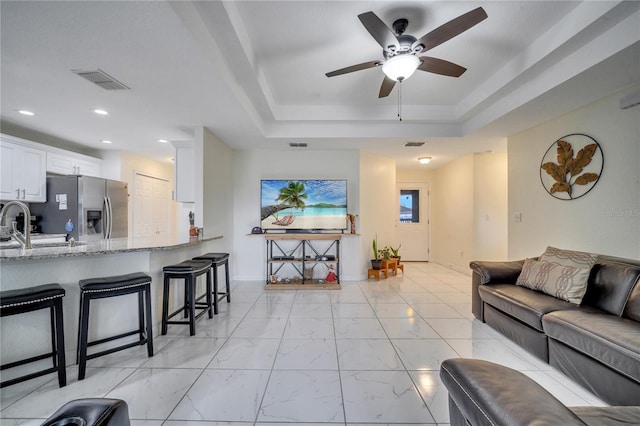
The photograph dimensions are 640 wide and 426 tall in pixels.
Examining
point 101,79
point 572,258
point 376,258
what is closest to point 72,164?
point 101,79

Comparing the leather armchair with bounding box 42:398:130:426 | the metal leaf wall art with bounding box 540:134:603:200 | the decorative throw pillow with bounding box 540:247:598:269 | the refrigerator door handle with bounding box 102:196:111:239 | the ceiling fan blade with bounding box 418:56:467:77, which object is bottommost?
the leather armchair with bounding box 42:398:130:426

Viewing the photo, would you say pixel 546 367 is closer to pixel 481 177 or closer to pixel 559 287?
pixel 559 287

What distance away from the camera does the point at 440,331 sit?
9.04ft

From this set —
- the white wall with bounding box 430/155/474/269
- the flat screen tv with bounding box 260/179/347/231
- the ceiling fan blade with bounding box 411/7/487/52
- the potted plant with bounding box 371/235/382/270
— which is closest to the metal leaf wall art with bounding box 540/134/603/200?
the white wall with bounding box 430/155/474/269

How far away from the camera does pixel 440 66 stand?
232cm

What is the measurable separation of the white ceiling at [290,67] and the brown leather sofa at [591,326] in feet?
5.96

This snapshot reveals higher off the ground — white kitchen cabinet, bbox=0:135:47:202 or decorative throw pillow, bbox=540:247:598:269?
white kitchen cabinet, bbox=0:135:47:202

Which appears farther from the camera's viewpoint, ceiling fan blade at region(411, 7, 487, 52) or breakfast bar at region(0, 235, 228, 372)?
breakfast bar at region(0, 235, 228, 372)

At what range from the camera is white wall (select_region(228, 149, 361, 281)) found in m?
4.91

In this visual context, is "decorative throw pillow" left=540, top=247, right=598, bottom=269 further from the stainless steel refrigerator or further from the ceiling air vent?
the stainless steel refrigerator

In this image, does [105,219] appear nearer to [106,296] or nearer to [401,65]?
[106,296]

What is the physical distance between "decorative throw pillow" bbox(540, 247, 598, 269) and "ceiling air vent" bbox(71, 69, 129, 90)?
4.50m

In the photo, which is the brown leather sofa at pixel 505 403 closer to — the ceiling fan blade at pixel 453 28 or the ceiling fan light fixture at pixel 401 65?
the ceiling fan blade at pixel 453 28

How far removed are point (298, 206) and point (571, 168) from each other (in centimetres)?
371
